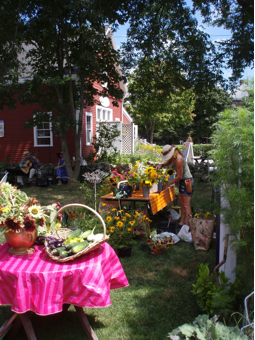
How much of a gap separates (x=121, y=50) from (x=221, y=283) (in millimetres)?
10851

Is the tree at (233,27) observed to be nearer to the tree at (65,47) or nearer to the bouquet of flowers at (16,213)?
the tree at (65,47)

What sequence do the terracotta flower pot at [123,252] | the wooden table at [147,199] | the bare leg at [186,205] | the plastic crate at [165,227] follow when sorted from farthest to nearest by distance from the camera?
the bare leg at [186,205] → the plastic crate at [165,227] → the wooden table at [147,199] → the terracotta flower pot at [123,252]

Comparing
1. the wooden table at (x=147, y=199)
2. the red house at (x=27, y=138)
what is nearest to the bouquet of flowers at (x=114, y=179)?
the wooden table at (x=147, y=199)

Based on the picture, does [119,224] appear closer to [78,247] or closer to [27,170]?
[78,247]

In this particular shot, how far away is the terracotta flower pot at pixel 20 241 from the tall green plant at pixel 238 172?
1651mm

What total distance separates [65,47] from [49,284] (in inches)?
427

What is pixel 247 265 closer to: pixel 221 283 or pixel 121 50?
pixel 221 283

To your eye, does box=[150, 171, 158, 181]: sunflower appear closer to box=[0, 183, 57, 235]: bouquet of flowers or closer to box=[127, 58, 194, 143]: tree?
box=[0, 183, 57, 235]: bouquet of flowers

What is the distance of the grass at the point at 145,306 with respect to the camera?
293cm

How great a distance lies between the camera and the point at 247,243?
8.12 feet

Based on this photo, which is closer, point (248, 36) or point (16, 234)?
point (16, 234)

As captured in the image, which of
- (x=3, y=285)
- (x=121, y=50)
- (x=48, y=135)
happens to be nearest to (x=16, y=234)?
(x=3, y=285)

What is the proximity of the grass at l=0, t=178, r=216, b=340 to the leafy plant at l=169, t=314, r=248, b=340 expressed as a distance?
30.3 inches

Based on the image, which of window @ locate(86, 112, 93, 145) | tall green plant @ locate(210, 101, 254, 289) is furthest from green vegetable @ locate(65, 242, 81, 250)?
window @ locate(86, 112, 93, 145)
